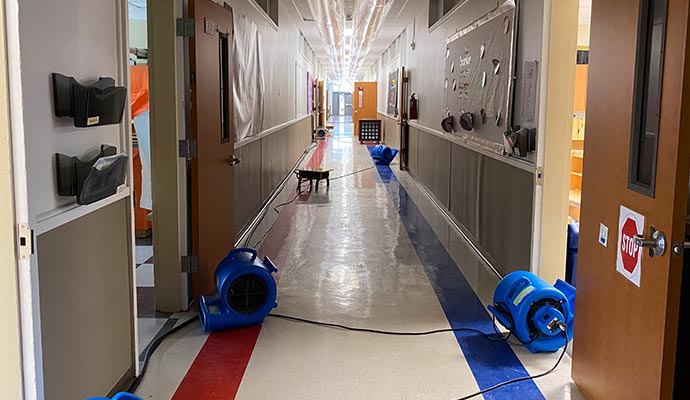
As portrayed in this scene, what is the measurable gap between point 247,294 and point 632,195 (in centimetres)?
227

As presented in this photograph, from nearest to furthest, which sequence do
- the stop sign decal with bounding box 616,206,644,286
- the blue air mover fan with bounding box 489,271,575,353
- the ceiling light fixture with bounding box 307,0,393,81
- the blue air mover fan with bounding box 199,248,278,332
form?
the stop sign decal with bounding box 616,206,644,286, the blue air mover fan with bounding box 489,271,575,353, the blue air mover fan with bounding box 199,248,278,332, the ceiling light fixture with bounding box 307,0,393,81

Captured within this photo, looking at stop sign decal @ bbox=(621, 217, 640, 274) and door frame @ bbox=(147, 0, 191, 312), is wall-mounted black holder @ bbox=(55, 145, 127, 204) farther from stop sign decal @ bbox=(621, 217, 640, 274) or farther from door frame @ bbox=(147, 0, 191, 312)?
stop sign decal @ bbox=(621, 217, 640, 274)

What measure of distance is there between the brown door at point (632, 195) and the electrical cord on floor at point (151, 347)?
6.99 feet

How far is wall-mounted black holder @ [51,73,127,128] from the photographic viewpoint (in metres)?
2.22

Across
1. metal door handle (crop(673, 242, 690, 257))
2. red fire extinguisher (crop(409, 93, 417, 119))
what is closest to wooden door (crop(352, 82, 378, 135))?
red fire extinguisher (crop(409, 93, 417, 119))

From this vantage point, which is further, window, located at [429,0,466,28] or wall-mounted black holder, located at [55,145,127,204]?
window, located at [429,0,466,28]

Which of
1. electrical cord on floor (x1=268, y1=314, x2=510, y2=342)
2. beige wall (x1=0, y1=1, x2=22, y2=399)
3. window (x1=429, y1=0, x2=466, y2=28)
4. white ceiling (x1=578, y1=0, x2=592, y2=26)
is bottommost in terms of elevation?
electrical cord on floor (x1=268, y1=314, x2=510, y2=342)

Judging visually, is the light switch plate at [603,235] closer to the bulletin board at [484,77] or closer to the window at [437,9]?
the bulletin board at [484,77]

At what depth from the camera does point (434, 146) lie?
9078mm

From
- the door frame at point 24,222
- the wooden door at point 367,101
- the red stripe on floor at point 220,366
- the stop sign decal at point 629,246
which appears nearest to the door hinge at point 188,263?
the red stripe on floor at point 220,366

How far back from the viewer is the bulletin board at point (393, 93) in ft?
49.5

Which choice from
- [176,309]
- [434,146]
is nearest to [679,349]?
[176,309]

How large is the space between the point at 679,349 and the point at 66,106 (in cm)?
248

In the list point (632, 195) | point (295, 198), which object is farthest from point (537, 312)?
point (295, 198)
